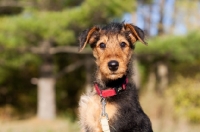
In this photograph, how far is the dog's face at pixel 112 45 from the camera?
16.4ft

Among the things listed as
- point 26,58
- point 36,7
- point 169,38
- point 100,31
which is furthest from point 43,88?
point 100,31

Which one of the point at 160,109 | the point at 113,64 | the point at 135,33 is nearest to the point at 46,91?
the point at 160,109

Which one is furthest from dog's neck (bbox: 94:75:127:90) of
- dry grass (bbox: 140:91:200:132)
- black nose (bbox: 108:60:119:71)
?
dry grass (bbox: 140:91:200:132)

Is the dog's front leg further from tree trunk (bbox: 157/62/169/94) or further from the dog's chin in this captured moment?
tree trunk (bbox: 157/62/169/94)

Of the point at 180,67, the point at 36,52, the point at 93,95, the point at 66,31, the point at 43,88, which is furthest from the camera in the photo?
the point at 180,67

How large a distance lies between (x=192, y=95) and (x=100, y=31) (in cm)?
1193

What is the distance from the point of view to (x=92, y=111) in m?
5.05

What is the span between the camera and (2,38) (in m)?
15.7

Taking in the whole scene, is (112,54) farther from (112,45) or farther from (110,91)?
(110,91)

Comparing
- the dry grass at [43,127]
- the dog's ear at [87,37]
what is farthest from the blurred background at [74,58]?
the dog's ear at [87,37]

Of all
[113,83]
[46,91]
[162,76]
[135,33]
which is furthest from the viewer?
[162,76]

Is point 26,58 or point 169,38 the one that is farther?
point 26,58

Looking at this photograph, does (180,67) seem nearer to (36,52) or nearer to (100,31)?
(36,52)

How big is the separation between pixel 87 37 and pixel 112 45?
37 cm
